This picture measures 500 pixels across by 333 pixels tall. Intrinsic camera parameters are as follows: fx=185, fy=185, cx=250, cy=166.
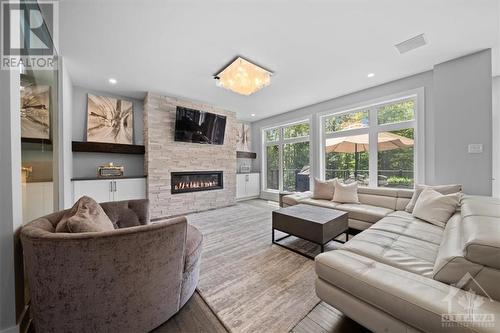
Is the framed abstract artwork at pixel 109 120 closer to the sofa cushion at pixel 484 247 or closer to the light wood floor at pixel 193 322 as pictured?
the light wood floor at pixel 193 322

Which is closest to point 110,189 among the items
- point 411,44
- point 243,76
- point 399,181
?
point 243,76

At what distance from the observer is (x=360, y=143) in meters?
3.96

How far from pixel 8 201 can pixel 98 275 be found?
731 mm

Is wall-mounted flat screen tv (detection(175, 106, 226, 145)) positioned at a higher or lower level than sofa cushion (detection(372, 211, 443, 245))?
higher

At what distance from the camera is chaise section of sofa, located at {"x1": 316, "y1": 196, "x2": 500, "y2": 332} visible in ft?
2.74

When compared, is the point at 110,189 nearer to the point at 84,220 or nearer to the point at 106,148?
the point at 106,148

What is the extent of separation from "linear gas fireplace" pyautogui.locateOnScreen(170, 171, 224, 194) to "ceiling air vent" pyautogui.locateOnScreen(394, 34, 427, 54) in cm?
421

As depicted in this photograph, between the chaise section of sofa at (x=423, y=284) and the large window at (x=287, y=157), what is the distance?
375 centimetres

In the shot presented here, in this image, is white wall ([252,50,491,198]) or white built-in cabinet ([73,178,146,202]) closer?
white wall ([252,50,491,198])

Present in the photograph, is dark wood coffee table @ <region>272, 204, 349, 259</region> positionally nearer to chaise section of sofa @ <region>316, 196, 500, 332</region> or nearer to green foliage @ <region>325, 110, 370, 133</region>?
chaise section of sofa @ <region>316, 196, 500, 332</region>

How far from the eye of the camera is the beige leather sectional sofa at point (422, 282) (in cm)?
83

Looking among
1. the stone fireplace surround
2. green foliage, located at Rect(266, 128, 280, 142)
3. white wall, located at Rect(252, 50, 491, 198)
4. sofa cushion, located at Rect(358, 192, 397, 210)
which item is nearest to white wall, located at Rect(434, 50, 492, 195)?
white wall, located at Rect(252, 50, 491, 198)

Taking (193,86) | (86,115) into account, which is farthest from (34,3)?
(86,115)

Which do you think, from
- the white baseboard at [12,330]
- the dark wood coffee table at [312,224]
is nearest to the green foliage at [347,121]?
the dark wood coffee table at [312,224]
